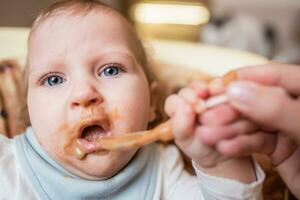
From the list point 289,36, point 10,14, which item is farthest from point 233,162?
→ point 289,36

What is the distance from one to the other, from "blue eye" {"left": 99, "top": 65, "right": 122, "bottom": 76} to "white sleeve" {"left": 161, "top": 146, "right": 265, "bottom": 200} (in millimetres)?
210

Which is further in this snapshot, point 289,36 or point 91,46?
point 289,36

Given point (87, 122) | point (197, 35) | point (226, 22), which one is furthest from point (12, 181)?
point (197, 35)

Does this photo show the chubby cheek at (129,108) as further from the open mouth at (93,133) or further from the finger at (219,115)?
the finger at (219,115)

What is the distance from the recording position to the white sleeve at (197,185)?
62 cm

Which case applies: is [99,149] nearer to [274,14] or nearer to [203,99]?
[203,99]

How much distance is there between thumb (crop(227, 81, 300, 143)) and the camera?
0.48 m

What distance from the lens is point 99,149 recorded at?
27.1 inches

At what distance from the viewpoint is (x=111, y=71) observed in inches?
30.6

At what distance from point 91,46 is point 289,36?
209cm

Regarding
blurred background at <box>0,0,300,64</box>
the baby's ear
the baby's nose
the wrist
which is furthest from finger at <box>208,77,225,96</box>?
blurred background at <box>0,0,300,64</box>

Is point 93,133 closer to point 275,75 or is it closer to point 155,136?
point 155,136

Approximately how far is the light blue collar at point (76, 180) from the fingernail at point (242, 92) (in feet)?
1.13

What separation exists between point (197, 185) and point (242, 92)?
34 centimetres
